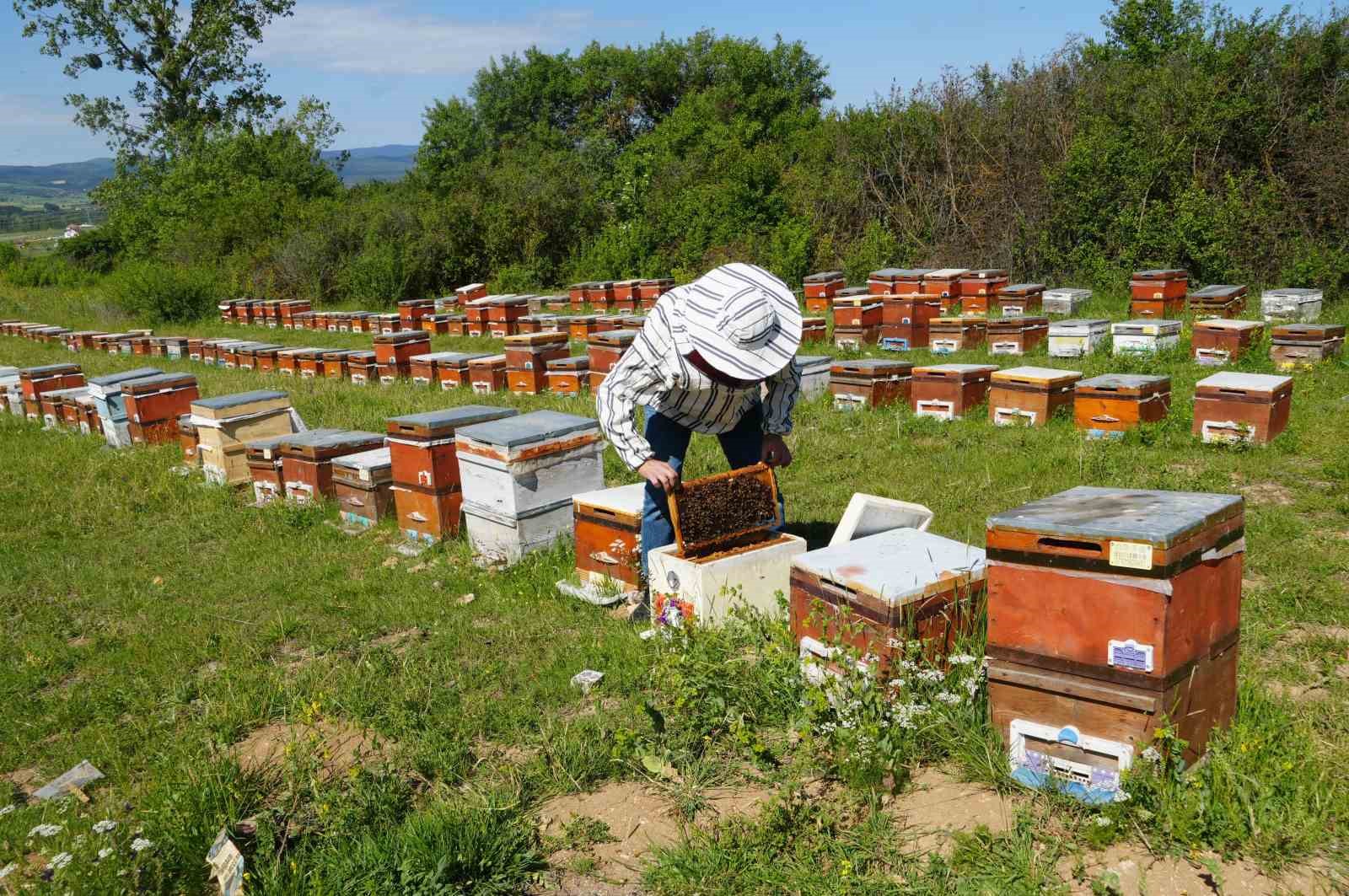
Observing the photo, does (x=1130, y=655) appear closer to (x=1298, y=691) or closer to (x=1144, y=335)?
(x=1298, y=691)

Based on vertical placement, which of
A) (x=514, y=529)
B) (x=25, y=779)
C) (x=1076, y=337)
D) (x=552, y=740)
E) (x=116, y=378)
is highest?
(x=116, y=378)

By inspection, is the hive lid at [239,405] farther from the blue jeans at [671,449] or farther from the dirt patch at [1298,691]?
the dirt patch at [1298,691]

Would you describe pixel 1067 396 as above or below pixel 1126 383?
below

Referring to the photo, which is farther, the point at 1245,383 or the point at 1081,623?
the point at 1245,383

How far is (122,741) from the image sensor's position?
382 centimetres

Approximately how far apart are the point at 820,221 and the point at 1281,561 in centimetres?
1719

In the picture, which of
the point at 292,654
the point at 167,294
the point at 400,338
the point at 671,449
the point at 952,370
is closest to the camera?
the point at 671,449

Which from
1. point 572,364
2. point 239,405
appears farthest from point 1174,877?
point 572,364

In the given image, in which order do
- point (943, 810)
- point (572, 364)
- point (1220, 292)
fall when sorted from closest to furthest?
point (943, 810) < point (572, 364) < point (1220, 292)

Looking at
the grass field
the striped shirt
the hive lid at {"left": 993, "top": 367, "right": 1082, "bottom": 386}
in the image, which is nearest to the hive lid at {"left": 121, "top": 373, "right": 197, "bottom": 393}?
the grass field

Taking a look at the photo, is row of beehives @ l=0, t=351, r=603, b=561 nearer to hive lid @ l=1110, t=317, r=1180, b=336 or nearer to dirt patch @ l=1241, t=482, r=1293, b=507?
dirt patch @ l=1241, t=482, r=1293, b=507

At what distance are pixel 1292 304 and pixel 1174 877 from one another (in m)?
12.1

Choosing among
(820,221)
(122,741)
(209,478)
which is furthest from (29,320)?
(122,741)

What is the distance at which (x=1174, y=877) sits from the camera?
247 cm
